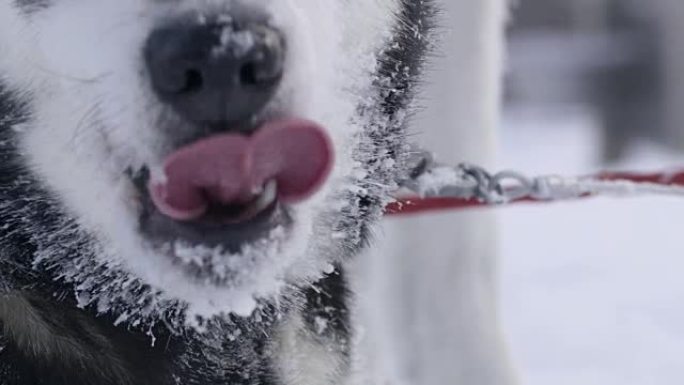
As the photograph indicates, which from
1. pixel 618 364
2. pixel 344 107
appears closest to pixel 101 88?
pixel 344 107

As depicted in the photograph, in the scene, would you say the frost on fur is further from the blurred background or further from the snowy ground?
the snowy ground

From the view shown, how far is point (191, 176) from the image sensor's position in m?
1.01

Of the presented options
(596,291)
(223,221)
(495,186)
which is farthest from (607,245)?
(223,221)

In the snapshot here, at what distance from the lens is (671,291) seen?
2.87 m

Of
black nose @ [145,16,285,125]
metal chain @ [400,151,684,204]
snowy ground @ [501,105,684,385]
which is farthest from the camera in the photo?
snowy ground @ [501,105,684,385]

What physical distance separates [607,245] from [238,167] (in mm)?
2618

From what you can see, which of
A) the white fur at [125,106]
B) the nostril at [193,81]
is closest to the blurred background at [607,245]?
the white fur at [125,106]

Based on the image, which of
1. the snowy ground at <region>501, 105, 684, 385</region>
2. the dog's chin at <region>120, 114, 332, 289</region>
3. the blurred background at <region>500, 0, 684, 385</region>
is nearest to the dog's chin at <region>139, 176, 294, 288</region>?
the dog's chin at <region>120, 114, 332, 289</region>

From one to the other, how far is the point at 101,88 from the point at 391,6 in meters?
0.43

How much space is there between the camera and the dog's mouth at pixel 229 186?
1002mm

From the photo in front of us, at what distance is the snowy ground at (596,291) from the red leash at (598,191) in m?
0.55

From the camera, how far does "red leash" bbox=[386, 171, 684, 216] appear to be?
163 centimetres

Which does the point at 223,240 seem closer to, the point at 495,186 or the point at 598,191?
the point at 495,186

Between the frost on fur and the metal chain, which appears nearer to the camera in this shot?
the frost on fur
